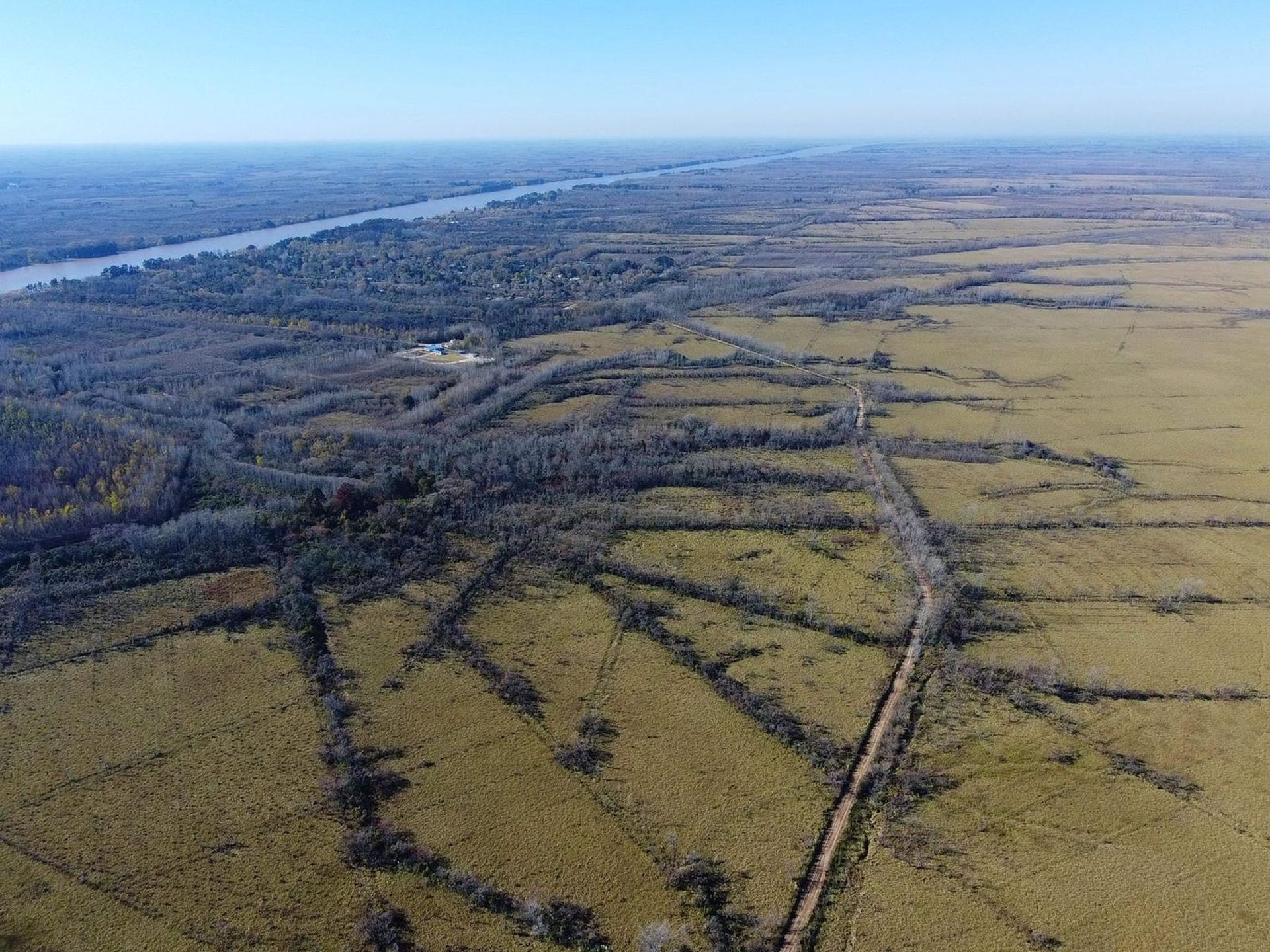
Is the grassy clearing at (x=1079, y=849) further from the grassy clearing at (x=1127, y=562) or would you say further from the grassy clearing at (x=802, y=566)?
the grassy clearing at (x=1127, y=562)

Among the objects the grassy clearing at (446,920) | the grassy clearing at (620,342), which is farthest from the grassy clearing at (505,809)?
the grassy clearing at (620,342)

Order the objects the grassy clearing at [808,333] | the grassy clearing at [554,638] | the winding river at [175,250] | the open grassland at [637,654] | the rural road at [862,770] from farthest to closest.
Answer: the winding river at [175,250] < the grassy clearing at [808,333] < the grassy clearing at [554,638] < the open grassland at [637,654] < the rural road at [862,770]

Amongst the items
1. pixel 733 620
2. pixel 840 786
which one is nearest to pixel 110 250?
pixel 733 620

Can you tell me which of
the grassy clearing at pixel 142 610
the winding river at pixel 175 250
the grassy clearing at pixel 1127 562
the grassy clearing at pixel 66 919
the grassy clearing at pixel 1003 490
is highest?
the winding river at pixel 175 250

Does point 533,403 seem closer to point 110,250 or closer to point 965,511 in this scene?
point 965,511

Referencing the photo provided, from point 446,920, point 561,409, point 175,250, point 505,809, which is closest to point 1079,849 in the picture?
point 505,809

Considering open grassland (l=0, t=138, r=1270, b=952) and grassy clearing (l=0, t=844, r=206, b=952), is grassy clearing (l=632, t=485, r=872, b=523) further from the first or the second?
grassy clearing (l=0, t=844, r=206, b=952)

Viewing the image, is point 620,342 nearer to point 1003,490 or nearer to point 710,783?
point 1003,490
